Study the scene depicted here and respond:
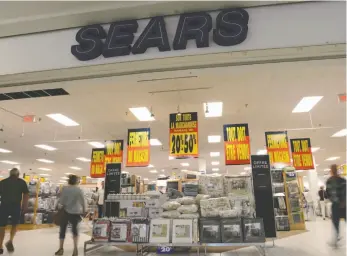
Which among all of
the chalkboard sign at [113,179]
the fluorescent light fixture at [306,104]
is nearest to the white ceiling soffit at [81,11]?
the chalkboard sign at [113,179]

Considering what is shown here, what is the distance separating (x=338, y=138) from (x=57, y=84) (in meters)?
14.0

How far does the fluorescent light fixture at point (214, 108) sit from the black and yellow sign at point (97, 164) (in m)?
5.66

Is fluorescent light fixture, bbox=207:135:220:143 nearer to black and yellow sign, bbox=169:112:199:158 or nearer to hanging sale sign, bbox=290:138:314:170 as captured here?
hanging sale sign, bbox=290:138:314:170

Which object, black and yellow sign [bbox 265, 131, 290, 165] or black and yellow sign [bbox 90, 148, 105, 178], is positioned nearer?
black and yellow sign [bbox 265, 131, 290, 165]

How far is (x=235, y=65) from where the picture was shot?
359cm

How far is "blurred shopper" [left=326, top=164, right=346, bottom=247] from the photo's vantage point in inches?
227

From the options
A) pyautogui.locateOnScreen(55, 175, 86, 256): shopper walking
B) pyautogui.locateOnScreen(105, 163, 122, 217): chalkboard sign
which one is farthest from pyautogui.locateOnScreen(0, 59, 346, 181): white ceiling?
pyautogui.locateOnScreen(55, 175, 86, 256): shopper walking

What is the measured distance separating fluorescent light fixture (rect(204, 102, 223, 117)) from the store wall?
4595 millimetres

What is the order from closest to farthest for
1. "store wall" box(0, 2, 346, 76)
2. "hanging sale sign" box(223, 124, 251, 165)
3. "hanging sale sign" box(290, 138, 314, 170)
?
"store wall" box(0, 2, 346, 76)
"hanging sale sign" box(223, 124, 251, 165)
"hanging sale sign" box(290, 138, 314, 170)

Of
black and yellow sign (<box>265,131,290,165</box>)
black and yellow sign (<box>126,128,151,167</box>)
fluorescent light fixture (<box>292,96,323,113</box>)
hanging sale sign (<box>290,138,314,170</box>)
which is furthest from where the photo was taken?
hanging sale sign (<box>290,138,314,170</box>)

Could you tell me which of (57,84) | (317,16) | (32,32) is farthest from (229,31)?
(32,32)

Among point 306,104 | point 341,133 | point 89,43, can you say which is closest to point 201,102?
point 306,104

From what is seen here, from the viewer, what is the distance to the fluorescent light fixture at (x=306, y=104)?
796 centimetres

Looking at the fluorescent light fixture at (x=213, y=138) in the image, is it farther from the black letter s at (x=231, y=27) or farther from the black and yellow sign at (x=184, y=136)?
the black letter s at (x=231, y=27)
